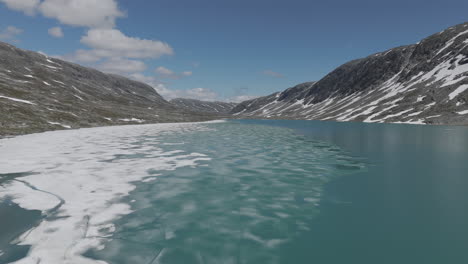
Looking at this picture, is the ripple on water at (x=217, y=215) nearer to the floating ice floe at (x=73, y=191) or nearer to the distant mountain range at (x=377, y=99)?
the floating ice floe at (x=73, y=191)

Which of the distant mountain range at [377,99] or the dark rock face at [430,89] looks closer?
the distant mountain range at [377,99]

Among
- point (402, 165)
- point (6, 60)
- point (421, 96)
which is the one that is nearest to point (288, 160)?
point (402, 165)

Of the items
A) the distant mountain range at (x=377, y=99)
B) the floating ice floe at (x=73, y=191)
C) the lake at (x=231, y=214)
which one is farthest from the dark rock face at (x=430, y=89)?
the floating ice floe at (x=73, y=191)

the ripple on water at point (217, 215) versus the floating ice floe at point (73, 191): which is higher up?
the floating ice floe at point (73, 191)

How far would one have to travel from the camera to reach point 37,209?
1279 cm

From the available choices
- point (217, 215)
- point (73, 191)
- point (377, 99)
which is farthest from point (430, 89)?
point (73, 191)

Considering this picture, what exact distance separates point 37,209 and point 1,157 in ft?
62.7

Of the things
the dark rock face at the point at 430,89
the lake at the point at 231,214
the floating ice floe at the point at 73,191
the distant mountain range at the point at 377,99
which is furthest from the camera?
the dark rock face at the point at 430,89

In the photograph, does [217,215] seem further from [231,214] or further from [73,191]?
[73,191]

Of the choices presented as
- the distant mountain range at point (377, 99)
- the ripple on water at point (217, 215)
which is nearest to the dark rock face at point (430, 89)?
the distant mountain range at point (377, 99)

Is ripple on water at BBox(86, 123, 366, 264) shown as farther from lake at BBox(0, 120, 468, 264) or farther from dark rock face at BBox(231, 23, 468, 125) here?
dark rock face at BBox(231, 23, 468, 125)

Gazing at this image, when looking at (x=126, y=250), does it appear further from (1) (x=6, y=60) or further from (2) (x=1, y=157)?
(1) (x=6, y=60)

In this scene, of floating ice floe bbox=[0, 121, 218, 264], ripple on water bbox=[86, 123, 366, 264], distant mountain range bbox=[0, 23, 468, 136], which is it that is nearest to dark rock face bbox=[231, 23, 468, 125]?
distant mountain range bbox=[0, 23, 468, 136]

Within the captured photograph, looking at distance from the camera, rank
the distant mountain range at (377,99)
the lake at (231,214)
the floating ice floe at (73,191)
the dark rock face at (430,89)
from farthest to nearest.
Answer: the dark rock face at (430,89)
the distant mountain range at (377,99)
the floating ice floe at (73,191)
the lake at (231,214)
